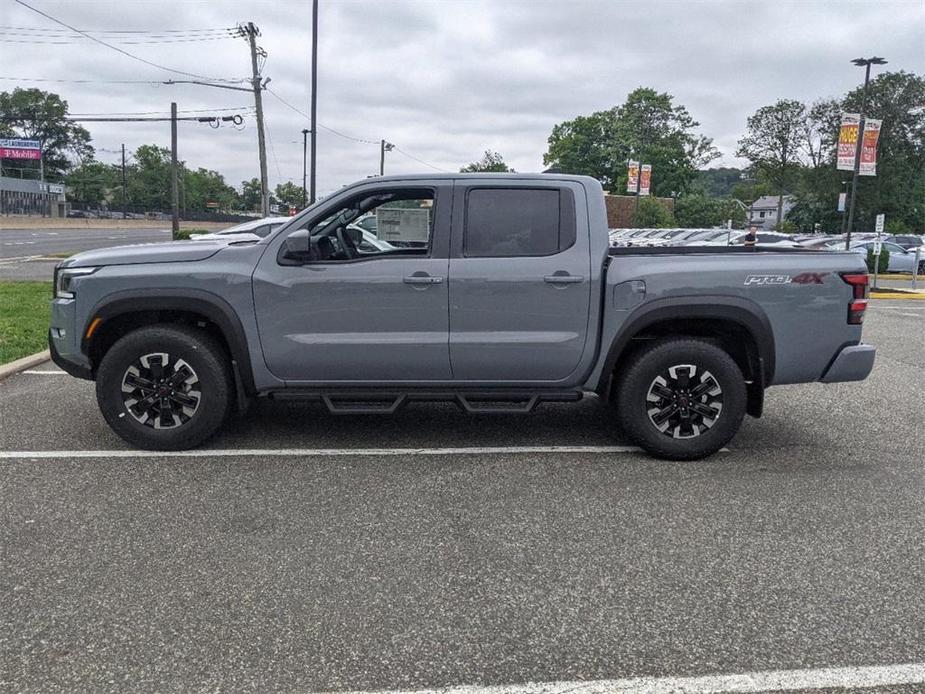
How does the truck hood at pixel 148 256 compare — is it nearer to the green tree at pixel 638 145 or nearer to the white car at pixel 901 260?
the white car at pixel 901 260

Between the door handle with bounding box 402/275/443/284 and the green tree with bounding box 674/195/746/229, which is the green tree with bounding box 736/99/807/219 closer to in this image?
the green tree with bounding box 674/195/746/229

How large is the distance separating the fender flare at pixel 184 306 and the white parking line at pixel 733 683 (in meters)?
3.00

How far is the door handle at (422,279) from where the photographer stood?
504cm

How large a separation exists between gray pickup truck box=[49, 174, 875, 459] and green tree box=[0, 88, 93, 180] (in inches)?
4797

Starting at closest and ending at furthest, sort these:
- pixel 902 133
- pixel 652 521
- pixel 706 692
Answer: pixel 706 692 → pixel 652 521 → pixel 902 133

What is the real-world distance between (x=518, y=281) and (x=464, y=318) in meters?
0.43

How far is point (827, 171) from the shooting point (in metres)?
60.8

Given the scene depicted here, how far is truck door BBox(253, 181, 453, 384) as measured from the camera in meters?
5.06

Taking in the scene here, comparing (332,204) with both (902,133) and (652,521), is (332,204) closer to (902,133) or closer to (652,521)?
(652,521)

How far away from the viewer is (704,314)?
5066 mm

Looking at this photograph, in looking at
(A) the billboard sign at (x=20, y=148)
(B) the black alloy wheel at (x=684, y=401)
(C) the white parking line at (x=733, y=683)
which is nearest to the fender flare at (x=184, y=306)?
(B) the black alloy wheel at (x=684, y=401)

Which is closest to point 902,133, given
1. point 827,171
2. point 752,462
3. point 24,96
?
point 827,171

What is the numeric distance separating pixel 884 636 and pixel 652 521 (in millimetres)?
1318

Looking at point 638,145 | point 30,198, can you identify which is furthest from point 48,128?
point 638,145
